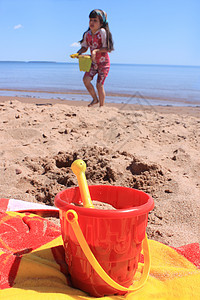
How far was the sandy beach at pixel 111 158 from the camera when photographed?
1.72m

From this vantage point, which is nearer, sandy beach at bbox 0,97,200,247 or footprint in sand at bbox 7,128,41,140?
sandy beach at bbox 0,97,200,247

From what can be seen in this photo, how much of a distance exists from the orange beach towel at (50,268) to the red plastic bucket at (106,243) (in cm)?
5

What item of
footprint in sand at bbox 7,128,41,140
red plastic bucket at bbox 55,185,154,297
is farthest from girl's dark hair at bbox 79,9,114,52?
red plastic bucket at bbox 55,185,154,297

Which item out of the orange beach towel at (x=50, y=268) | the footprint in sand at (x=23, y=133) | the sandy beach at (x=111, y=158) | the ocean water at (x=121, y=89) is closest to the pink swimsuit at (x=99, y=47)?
the sandy beach at (x=111, y=158)

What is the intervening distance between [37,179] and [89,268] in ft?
3.56

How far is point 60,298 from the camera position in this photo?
35.5 inches

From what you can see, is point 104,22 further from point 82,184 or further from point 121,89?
point 121,89

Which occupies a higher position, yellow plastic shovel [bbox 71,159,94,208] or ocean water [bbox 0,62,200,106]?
ocean water [bbox 0,62,200,106]

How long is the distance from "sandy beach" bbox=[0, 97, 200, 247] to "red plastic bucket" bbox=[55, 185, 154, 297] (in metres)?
0.49

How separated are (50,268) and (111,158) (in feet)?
3.87

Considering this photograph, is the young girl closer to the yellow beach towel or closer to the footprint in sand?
the footprint in sand

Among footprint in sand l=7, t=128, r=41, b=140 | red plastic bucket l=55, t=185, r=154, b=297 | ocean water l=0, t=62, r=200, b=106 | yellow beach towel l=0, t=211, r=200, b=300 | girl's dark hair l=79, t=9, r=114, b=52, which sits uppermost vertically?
girl's dark hair l=79, t=9, r=114, b=52

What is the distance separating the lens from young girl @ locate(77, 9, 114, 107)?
13.8ft

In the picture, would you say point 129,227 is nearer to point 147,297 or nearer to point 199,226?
point 147,297
